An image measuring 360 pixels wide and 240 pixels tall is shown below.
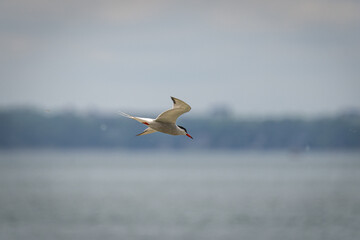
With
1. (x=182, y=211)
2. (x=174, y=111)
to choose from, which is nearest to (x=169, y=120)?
(x=174, y=111)

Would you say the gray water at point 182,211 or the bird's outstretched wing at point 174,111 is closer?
the bird's outstretched wing at point 174,111

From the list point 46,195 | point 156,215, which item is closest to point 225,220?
point 156,215

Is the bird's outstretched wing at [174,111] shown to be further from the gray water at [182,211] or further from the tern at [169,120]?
the gray water at [182,211]

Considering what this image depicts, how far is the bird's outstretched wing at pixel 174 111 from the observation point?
12.0 meters

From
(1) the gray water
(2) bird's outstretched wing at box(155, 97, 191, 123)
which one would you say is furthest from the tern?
(1) the gray water

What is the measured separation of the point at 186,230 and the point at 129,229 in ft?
14.2

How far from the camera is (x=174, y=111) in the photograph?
1224 cm

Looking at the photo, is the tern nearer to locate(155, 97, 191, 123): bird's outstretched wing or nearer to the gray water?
locate(155, 97, 191, 123): bird's outstretched wing

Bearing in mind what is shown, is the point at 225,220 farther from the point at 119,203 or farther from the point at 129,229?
the point at 119,203

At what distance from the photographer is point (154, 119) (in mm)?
12484

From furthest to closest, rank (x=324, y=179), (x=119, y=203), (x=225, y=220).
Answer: (x=324, y=179), (x=119, y=203), (x=225, y=220)

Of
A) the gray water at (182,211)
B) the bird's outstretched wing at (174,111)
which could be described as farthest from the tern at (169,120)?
the gray water at (182,211)

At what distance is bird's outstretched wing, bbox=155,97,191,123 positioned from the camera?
39.3 feet

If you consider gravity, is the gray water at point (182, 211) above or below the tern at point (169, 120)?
below
